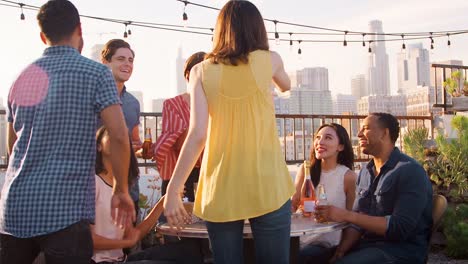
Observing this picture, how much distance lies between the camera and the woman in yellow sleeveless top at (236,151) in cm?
238

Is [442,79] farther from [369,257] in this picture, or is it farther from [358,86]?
[358,86]

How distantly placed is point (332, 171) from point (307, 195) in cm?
29

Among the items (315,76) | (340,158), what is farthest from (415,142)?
(315,76)

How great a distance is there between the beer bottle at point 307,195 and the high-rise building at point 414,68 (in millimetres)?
159013

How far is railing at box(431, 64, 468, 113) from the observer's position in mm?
13977

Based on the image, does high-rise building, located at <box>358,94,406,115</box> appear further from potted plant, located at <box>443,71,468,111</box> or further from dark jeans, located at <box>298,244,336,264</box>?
dark jeans, located at <box>298,244,336,264</box>

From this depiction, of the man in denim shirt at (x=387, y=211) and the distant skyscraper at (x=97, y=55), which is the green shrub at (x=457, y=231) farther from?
the distant skyscraper at (x=97, y=55)

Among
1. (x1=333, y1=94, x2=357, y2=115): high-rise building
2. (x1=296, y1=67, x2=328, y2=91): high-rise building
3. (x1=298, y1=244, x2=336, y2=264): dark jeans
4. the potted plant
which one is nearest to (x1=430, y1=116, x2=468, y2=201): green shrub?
(x1=298, y1=244, x2=336, y2=264): dark jeans

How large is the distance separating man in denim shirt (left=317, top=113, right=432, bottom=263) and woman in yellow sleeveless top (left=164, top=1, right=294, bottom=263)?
0.94m

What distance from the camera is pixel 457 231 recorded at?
5992 millimetres

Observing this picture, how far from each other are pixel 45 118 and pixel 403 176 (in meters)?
2.08

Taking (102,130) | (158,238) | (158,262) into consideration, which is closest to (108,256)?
(158,262)

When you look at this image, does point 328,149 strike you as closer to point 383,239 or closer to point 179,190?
point 383,239

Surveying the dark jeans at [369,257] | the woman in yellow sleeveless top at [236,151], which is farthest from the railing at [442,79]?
the woman in yellow sleeveless top at [236,151]
